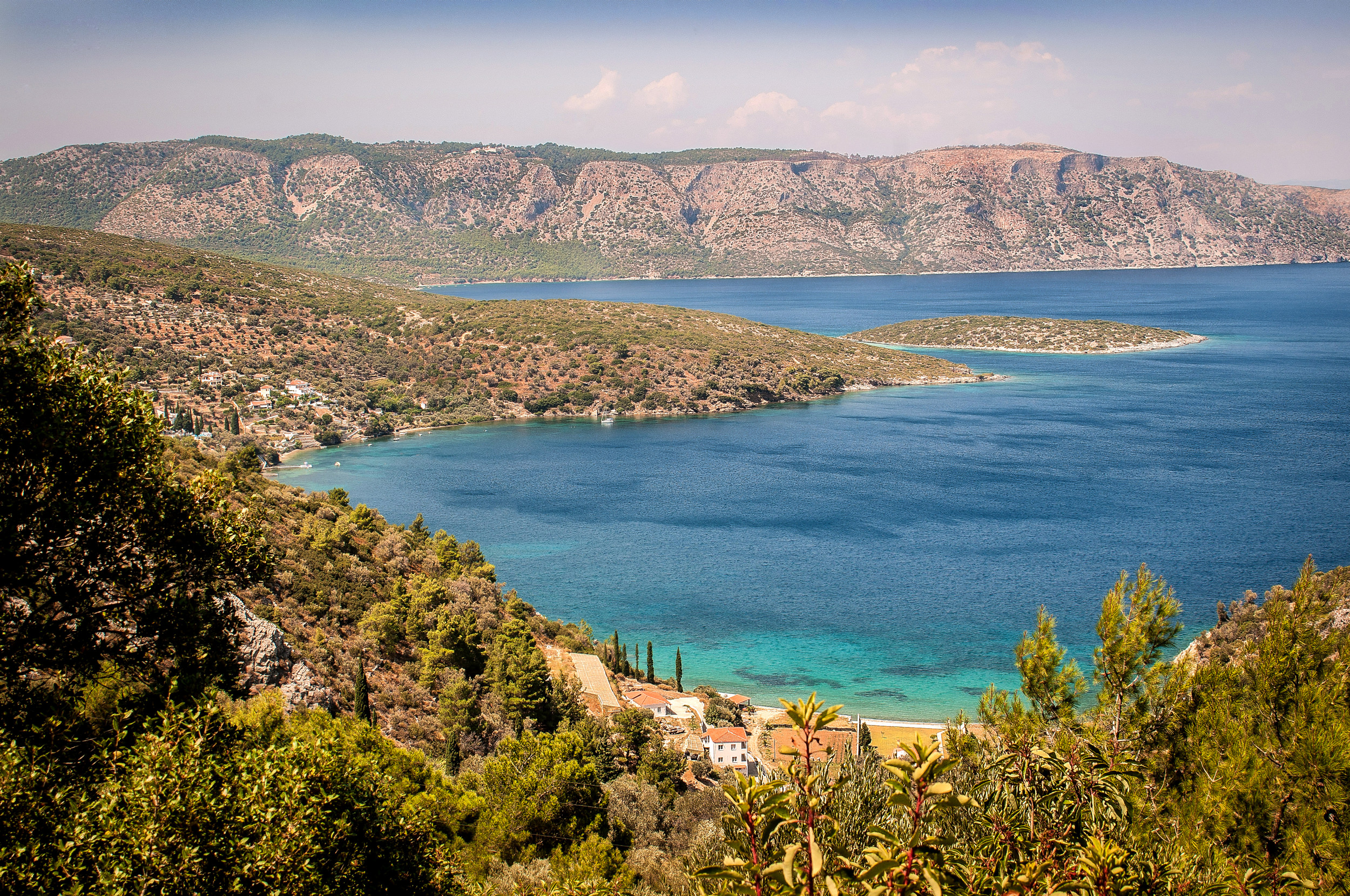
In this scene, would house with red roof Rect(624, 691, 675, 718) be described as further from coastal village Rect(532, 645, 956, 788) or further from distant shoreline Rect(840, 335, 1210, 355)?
distant shoreline Rect(840, 335, 1210, 355)

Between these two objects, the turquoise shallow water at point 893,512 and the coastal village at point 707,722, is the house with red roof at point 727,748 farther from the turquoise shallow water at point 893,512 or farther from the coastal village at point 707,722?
the turquoise shallow water at point 893,512

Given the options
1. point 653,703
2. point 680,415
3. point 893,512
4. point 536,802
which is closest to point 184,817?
point 536,802

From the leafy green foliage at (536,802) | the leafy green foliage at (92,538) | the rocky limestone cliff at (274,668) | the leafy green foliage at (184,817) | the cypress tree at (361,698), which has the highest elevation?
the leafy green foliage at (92,538)

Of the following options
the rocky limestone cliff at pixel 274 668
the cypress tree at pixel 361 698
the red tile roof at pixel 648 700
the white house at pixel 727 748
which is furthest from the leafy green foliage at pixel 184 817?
the red tile roof at pixel 648 700

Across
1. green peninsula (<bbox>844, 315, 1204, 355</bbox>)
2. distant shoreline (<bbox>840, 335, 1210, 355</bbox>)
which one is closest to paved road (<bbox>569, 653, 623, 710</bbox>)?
distant shoreline (<bbox>840, 335, 1210, 355</bbox>)

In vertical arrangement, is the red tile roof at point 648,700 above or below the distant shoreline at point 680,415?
below

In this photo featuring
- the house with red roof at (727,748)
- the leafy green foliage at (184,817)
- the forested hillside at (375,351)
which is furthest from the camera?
the forested hillside at (375,351)

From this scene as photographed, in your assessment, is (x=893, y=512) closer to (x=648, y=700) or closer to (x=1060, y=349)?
(x=648, y=700)
